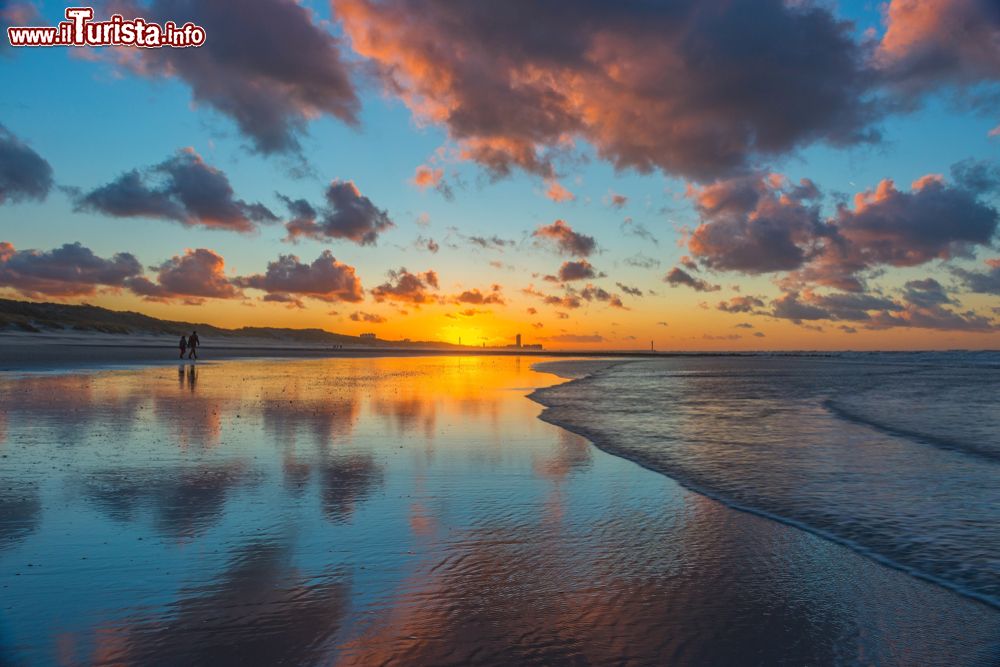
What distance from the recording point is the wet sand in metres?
4.46

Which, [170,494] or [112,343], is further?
[112,343]

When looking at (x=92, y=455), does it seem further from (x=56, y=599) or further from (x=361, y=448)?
(x=56, y=599)

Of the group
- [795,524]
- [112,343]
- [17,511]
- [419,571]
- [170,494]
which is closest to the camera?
[419,571]

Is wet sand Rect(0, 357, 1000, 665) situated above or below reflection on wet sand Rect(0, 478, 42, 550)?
below

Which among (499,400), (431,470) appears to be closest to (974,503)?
(431,470)

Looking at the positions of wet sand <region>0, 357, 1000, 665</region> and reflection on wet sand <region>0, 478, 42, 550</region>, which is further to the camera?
reflection on wet sand <region>0, 478, 42, 550</region>

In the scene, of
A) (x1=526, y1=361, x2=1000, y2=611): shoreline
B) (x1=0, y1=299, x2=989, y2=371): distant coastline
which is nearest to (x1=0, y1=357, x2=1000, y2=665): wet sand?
(x1=526, y1=361, x2=1000, y2=611): shoreline

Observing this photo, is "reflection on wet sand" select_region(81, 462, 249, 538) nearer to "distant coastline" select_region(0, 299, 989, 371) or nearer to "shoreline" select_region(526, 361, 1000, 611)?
"shoreline" select_region(526, 361, 1000, 611)

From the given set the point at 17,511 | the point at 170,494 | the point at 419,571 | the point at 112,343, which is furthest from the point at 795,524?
the point at 112,343

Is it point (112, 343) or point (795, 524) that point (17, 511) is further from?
point (112, 343)

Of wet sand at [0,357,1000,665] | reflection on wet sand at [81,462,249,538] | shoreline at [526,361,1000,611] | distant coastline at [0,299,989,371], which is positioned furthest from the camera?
distant coastline at [0,299,989,371]

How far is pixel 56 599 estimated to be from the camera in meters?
5.10

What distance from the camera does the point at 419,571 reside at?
585cm

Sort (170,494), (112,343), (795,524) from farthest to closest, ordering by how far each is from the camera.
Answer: (112,343) < (170,494) < (795,524)
